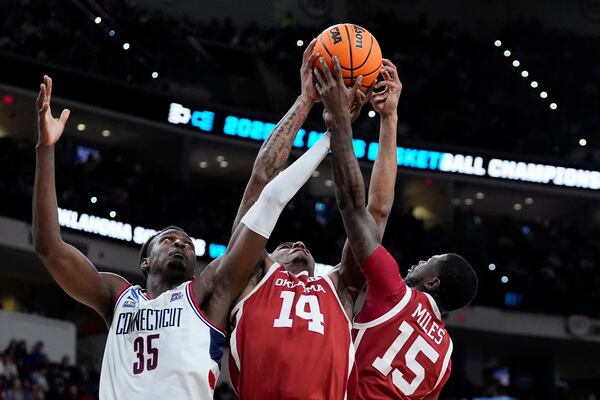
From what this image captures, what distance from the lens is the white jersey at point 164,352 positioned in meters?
5.13

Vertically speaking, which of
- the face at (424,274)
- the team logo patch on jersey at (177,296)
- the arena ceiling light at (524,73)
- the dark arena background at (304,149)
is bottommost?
the team logo patch on jersey at (177,296)

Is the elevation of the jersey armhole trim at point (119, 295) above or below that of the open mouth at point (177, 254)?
below

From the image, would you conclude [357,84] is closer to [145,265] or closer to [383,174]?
[383,174]

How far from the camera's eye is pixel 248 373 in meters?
5.05

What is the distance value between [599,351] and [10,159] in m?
17.4

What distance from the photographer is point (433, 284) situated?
580 cm

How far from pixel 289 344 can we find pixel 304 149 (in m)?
21.8

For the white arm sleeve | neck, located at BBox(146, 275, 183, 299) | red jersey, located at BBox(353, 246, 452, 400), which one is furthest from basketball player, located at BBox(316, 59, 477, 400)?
neck, located at BBox(146, 275, 183, 299)

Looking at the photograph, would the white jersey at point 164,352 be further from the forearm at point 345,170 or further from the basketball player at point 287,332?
the forearm at point 345,170

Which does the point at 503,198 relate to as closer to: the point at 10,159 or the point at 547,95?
the point at 547,95

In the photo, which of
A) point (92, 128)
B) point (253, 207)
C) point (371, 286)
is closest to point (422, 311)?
point (371, 286)

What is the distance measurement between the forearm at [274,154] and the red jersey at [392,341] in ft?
2.36

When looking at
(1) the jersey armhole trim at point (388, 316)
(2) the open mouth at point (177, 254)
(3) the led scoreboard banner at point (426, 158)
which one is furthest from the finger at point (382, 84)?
(3) the led scoreboard banner at point (426, 158)

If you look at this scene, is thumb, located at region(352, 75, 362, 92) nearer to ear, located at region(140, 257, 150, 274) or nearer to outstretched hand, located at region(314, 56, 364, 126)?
outstretched hand, located at region(314, 56, 364, 126)
